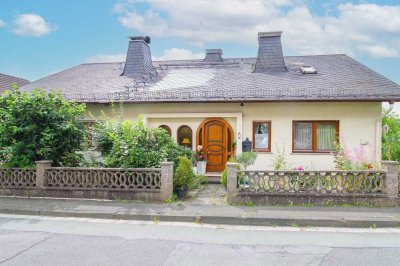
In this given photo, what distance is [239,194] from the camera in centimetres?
783

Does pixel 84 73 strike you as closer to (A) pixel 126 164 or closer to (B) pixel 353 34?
(A) pixel 126 164

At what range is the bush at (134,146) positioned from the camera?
28.0 ft

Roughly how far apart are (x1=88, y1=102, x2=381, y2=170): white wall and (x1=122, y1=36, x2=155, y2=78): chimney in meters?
4.40

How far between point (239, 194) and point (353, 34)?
1105 cm

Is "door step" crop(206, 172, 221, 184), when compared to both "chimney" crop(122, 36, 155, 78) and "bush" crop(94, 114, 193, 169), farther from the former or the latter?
"chimney" crop(122, 36, 155, 78)

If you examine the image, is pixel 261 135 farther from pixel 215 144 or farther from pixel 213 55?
pixel 213 55

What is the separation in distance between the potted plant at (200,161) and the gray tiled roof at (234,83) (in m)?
1.91

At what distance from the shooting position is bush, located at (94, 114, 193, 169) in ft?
28.0

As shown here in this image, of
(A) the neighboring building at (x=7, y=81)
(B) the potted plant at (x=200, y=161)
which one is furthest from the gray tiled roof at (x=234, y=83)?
(A) the neighboring building at (x=7, y=81)

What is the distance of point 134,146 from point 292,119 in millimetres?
6062

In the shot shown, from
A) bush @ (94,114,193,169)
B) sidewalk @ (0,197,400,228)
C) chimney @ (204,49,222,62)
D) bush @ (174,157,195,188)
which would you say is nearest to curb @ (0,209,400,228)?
sidewalk @ (0,197,400,228)

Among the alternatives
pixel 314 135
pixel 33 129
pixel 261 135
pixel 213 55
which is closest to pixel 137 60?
pixel 213 55

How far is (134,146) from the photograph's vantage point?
859cm

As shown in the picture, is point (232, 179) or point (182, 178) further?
point (182, 178)
